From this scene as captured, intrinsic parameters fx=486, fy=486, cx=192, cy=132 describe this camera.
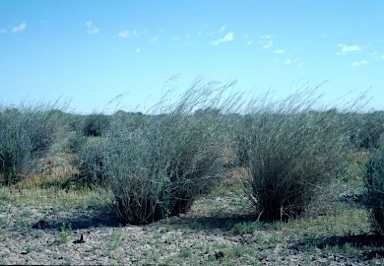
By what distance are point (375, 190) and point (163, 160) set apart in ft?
11.7

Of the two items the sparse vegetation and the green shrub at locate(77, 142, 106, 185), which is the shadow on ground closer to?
the sparse vegetation

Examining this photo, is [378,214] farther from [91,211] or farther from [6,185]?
[6,185]

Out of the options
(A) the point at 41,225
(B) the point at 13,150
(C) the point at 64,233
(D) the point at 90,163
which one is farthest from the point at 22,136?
(C) the point at 64,233

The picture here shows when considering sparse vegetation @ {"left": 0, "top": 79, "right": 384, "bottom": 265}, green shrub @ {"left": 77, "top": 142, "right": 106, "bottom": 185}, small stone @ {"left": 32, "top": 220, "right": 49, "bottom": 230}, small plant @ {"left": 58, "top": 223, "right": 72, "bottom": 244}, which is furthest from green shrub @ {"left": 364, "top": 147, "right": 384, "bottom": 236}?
green shrub @ {"left": 77, "top": 142, "right": 106, "bottom": 185}

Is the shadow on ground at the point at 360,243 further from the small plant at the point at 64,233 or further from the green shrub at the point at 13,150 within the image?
the green shrub at the point at 13,150

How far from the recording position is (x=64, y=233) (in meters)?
7.48

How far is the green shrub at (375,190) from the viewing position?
7.19 meters

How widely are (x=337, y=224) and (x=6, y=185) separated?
26.8 feet

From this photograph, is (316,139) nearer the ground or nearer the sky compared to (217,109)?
nearer the ground

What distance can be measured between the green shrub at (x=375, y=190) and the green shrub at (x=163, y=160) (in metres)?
2.95

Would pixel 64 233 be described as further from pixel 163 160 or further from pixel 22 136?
pixel 22 136

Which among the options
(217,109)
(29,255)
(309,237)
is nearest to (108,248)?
(29,255)

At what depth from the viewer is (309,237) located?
7.63m

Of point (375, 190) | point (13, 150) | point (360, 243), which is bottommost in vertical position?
point (360, 243)
